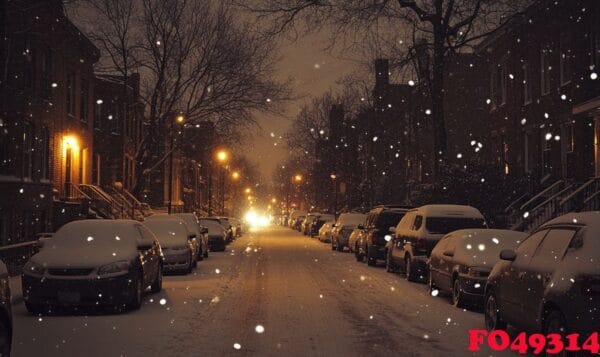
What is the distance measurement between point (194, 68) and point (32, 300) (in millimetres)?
30636

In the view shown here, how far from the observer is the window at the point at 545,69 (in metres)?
31.1

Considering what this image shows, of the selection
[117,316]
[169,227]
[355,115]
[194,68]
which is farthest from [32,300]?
[355,115]

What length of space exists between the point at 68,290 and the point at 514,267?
7081 mm

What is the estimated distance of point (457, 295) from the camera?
48.5 ft

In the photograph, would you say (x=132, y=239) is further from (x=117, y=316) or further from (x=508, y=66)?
(x=508, y=66)

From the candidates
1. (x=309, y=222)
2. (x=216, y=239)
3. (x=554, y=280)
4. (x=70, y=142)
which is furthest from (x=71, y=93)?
(x=554, y=280)

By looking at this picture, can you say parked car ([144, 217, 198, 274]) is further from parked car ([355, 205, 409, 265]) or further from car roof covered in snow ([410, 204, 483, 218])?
car roof covered in snow ([410, 204, 483, 218])

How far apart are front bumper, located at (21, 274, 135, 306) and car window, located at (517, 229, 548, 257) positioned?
6676 mm

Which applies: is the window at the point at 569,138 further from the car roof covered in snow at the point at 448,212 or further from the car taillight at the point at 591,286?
the car taillight at the point at 591,286

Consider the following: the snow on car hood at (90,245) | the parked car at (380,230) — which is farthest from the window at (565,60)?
the snow on car hood at (90,245)

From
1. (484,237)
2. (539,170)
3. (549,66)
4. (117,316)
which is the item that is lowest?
(117,316)

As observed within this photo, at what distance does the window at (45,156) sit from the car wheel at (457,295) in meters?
21.1

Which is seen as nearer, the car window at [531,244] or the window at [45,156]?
Answer: the car window at [531,244]

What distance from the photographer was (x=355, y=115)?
212ft
